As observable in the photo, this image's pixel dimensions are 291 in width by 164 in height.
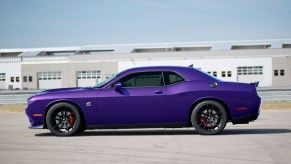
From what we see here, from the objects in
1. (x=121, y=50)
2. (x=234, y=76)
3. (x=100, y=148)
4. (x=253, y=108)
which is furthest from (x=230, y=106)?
(x=121, y=50)

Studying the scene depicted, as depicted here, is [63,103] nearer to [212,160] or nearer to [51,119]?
[51,119]

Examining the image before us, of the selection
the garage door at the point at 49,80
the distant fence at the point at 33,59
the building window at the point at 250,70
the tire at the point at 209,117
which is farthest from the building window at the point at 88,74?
the tire at the point at 209,117

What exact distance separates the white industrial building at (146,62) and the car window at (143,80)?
2135 inches

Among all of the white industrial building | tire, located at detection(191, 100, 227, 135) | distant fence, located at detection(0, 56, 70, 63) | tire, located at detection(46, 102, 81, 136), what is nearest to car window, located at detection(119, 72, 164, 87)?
tire, located at detection(191, 100, 227, 135)

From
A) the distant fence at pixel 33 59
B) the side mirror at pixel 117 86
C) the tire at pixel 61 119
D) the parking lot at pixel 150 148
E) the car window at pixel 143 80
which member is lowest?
the parking lot at pixel 150 148

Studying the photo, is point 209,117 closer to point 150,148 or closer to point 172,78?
point 172,78

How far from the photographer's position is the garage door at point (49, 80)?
68.7 metres

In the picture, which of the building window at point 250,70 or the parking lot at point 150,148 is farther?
the building window at point 250,70

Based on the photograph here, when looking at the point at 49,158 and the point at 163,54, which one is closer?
the point at 49,158

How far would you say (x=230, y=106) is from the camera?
9039 millimetres

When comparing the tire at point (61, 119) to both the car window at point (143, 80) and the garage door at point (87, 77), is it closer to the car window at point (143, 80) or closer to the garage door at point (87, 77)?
the car window at point (143, 80)

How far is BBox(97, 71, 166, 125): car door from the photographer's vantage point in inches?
356

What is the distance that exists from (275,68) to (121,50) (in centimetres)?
2235

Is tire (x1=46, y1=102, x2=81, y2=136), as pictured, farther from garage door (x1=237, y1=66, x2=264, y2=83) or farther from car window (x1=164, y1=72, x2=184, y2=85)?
garage door (x1=237, y1=66, x2=264, y2=83)
